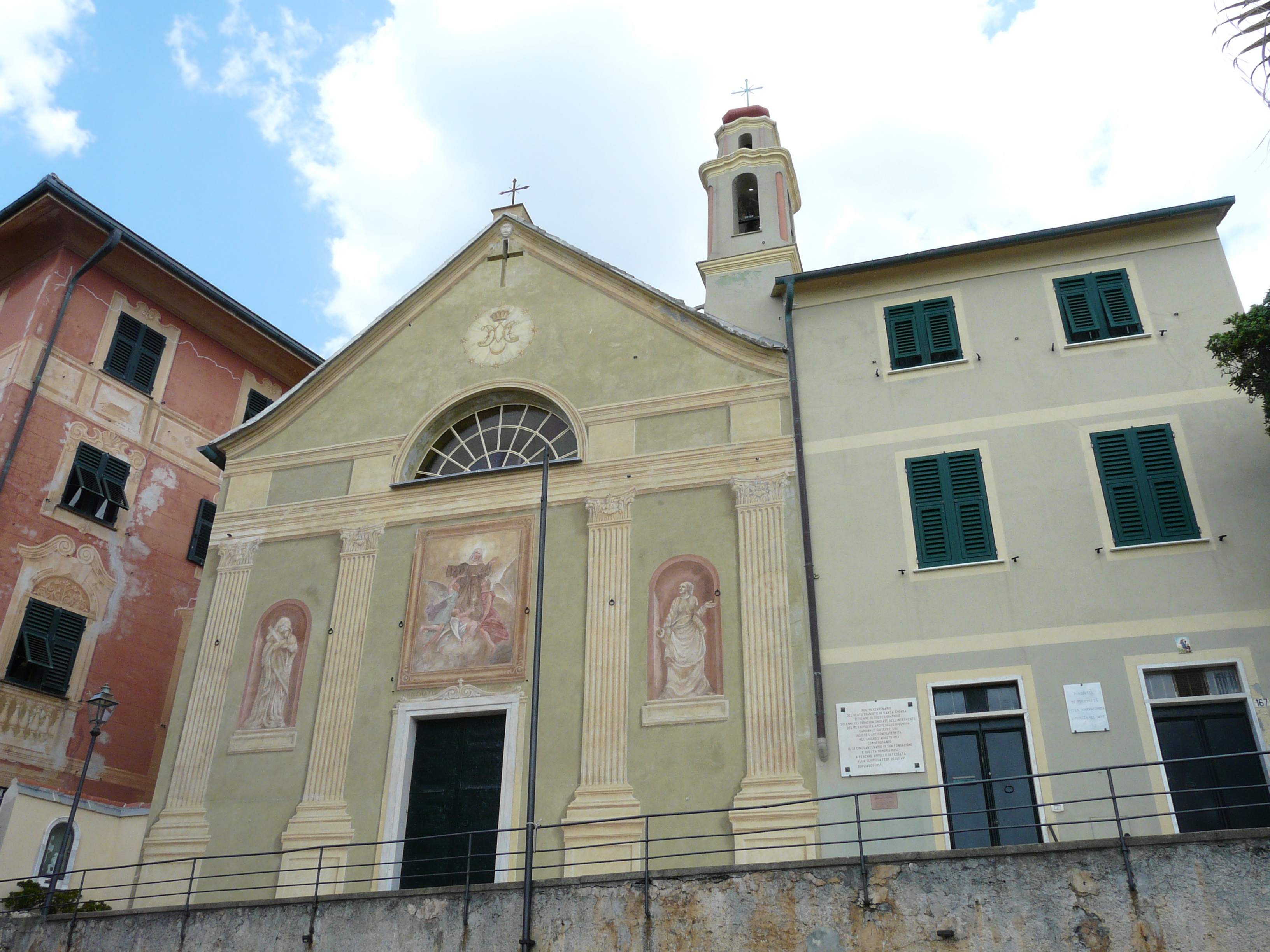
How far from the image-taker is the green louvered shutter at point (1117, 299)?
54.0 ft

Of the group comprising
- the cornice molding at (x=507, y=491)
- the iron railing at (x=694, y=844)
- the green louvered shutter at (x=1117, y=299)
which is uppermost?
the green louvered shutter at (x=1117, y=299)

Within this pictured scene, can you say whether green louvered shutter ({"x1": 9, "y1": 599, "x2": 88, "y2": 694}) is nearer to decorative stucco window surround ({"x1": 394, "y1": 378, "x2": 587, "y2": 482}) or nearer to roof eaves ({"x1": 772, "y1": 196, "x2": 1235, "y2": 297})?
decorative stucco window surround ({"x1": 394, "y1": 378, "x2": 587, "y2": 482})

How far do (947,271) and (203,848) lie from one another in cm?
1420

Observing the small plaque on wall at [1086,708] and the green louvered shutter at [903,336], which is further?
the green louvered shutter at [903,336]

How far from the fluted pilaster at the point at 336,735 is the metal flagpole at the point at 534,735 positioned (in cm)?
282

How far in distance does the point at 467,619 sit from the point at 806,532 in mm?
5329

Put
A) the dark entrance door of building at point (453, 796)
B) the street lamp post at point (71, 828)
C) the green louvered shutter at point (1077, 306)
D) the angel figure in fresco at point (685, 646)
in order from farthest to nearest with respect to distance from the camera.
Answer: the green louvered shutter at point (1077, 306) < the dark entrance door of building at point (453, 796) < the angel figure in fresco at point (685, 646) < the street lamp post at point (71, 828)

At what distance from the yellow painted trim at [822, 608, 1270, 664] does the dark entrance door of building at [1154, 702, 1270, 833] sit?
0.96 metres

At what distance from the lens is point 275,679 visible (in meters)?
17.7

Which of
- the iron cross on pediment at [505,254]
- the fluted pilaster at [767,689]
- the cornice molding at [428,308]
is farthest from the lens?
the iron cross on pediment at [505,254]

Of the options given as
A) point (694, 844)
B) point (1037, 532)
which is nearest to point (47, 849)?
point (694, 844)

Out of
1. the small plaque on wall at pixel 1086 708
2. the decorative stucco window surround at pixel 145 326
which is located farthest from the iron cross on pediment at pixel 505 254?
the small plaque on wall at pixel 1086 708

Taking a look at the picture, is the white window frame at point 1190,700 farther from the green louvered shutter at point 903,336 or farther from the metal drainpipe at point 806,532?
the green louvered shutter at point 903,336

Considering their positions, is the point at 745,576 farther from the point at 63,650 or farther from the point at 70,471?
the point at 70,471
